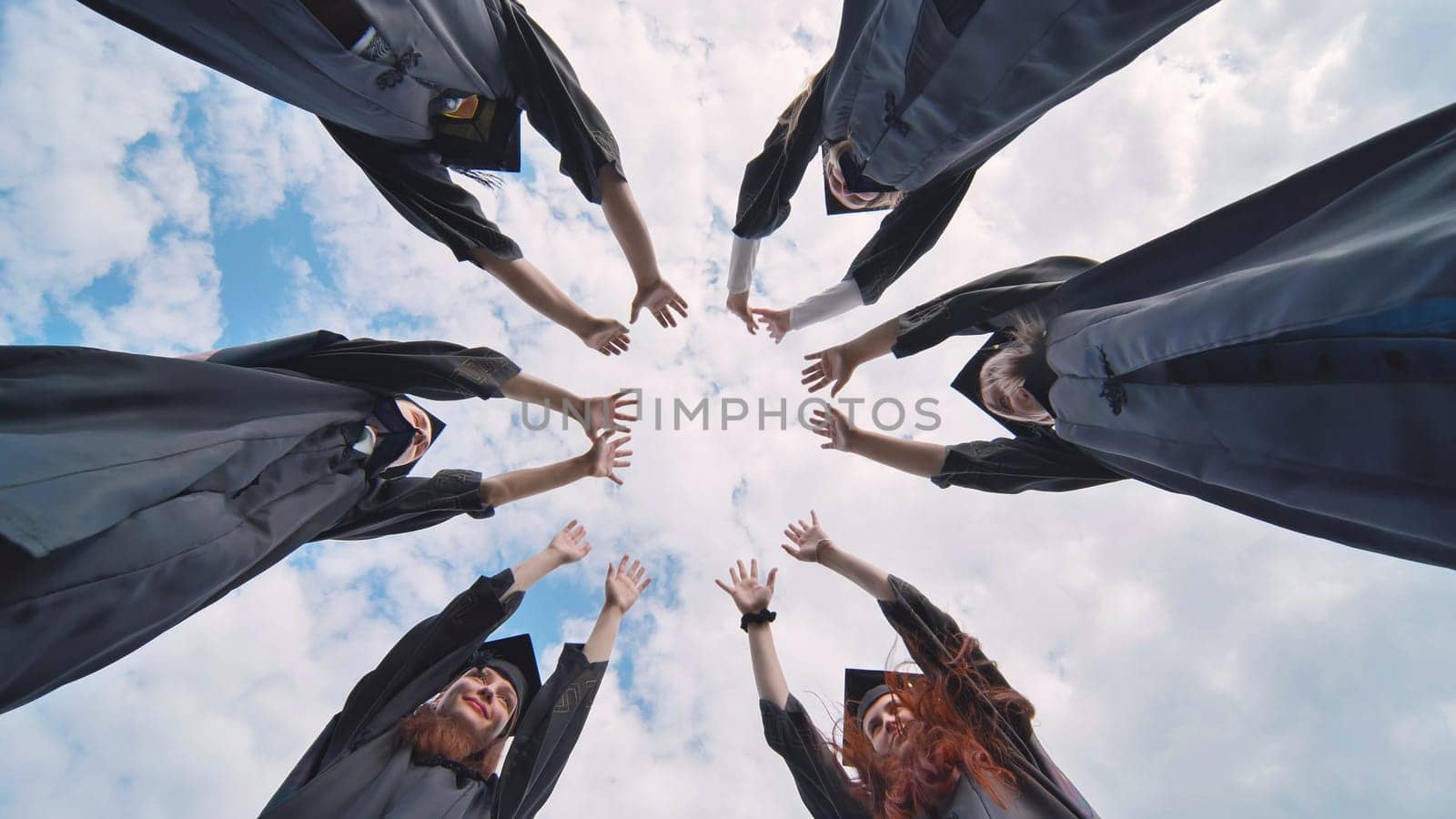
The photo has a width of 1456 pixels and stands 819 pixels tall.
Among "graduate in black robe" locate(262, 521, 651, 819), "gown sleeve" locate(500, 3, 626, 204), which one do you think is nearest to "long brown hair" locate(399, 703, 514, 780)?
"graduate in black robe" locate(262, 521, 651, 819)

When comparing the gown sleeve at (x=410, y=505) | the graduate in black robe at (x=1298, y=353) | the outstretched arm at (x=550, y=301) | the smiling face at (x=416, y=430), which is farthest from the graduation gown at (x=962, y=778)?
the smiling face at (x=416, y=430)

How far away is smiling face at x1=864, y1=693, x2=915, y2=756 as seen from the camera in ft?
10.8

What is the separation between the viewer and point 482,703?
11.8 feet

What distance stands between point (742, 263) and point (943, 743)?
314 centimetres

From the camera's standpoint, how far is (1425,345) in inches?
53.4

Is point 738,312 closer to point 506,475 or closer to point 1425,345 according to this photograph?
point 506,475

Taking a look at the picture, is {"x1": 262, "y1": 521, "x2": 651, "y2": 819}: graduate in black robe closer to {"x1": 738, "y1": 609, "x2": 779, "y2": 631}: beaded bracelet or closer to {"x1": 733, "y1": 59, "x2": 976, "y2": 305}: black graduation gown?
{"x1": 738, "y1": 609, "x2": 779, "y2": 631}: beaded bracelet

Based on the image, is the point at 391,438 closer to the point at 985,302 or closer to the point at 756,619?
the point at 756,619

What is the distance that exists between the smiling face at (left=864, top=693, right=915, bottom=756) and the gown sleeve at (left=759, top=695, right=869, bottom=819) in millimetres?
276

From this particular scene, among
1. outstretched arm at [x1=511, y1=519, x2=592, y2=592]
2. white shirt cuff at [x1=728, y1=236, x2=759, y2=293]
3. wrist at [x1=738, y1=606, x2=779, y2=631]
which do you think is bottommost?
wrist at [x1=738, y1=606, x2=779, y2=631]

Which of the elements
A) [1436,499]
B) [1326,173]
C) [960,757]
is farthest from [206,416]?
[1326,173]

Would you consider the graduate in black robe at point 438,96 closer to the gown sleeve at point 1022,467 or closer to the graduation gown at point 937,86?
the graduation gown at point 937,86

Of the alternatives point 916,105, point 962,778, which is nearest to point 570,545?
point 962,778

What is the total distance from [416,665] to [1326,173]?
15.8ft
